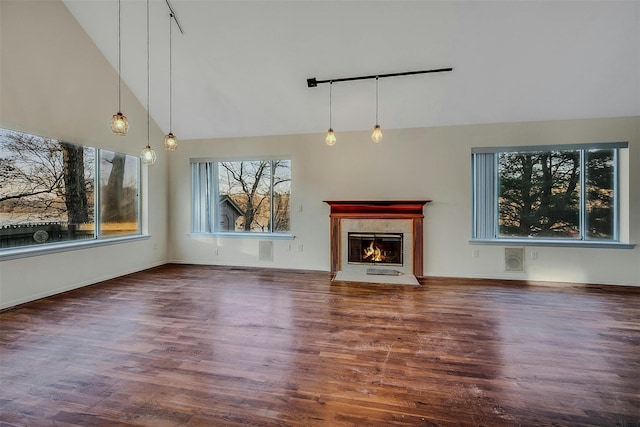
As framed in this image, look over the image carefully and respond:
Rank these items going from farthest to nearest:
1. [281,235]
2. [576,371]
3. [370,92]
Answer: [281,235]
[370,92]
[576,371]

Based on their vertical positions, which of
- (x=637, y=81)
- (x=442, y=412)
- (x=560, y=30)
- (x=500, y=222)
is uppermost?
(x=560, y=30)

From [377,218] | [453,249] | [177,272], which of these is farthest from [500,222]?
[177,272]

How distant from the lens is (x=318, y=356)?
2279 millimetres

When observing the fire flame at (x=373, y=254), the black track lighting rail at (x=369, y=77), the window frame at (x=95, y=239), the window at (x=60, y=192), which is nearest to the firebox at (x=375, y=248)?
the fire flame at (x=373, y=254)

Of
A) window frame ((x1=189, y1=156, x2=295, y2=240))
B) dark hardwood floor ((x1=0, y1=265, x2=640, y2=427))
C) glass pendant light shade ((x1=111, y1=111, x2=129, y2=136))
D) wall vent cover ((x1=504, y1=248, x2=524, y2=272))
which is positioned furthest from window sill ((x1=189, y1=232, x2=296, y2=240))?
wall vent cover ((x1=504, y1=248, x2=524, y2=272))

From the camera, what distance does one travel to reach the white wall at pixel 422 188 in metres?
4.31

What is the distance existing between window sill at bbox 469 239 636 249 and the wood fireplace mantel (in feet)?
2.94

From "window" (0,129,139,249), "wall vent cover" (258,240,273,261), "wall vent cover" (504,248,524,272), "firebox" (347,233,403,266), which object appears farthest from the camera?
"wall vent cover" (258,240,273,261)

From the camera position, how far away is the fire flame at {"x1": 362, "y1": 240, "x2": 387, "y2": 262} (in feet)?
16.5

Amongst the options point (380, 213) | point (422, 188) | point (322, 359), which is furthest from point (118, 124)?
point (422, 188)

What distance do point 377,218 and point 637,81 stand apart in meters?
3.96

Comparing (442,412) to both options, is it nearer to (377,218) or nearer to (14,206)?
(377,218)

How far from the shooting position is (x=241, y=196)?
225 inches

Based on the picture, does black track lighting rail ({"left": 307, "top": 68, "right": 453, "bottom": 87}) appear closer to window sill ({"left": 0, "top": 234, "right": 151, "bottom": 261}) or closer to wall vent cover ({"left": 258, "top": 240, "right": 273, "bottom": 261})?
wall vent cover ({"left": 258, "top": 240, "right": 273, "bottom": 261})
